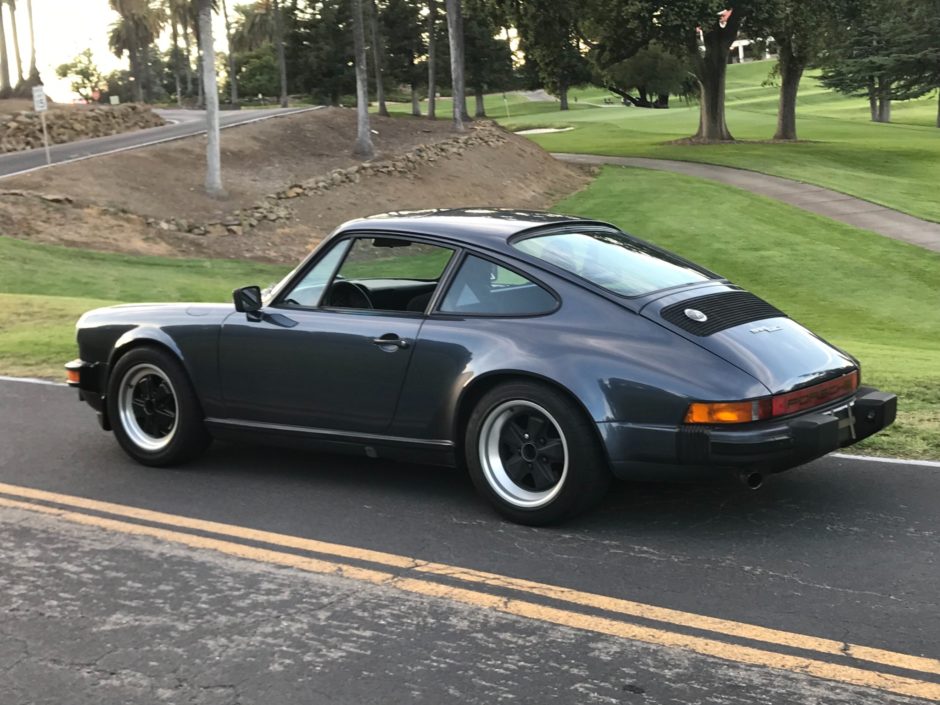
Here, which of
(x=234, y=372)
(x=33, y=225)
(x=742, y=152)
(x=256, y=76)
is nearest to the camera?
(x=234, y=372)

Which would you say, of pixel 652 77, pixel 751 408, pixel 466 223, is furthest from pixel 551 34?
pixel 652 77

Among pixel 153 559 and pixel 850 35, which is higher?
pixel 850 35

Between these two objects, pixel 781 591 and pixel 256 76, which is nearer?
pixel 781 591

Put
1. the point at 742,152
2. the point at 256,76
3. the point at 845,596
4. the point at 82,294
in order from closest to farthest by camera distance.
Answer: the point at 845,596 → the point at 82,294 → the point at 742,152 → the point at 256,76

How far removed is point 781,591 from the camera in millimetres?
4176

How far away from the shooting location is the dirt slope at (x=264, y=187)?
23.1 metres

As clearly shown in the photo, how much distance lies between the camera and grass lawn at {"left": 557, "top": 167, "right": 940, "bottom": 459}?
8.26 m

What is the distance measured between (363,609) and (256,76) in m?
100

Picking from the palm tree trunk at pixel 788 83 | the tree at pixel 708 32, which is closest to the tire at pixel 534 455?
the tree at pixel 708 32

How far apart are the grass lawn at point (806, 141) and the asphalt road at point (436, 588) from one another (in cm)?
2451

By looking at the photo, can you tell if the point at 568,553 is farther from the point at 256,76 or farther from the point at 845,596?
the point at 256,76

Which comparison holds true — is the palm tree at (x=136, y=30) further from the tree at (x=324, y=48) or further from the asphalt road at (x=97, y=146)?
the asphalt road at (x=97, y=146)

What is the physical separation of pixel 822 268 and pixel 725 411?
701 inches

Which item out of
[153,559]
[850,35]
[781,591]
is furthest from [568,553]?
[850,35]
